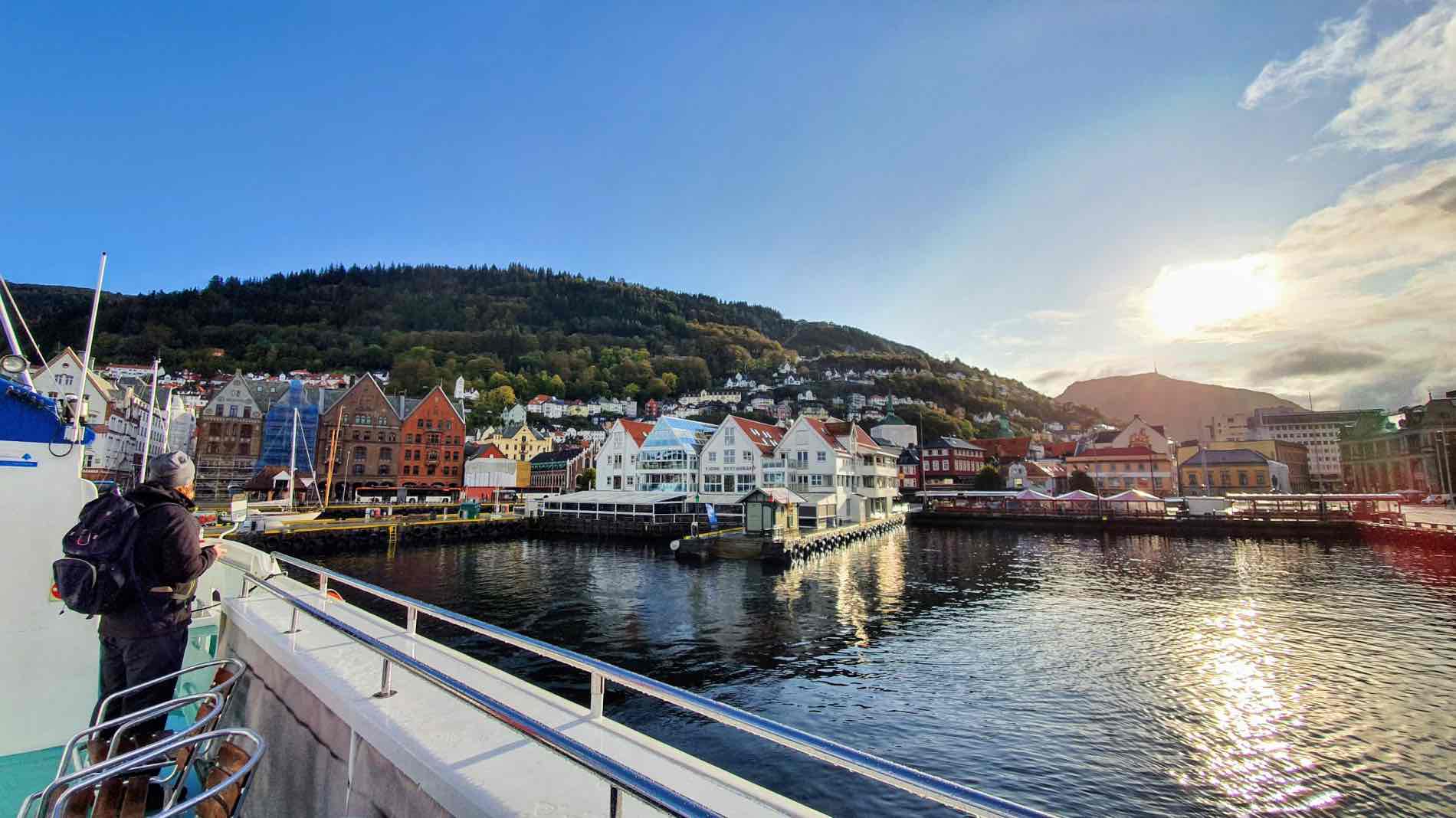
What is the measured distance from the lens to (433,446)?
73.7 metres

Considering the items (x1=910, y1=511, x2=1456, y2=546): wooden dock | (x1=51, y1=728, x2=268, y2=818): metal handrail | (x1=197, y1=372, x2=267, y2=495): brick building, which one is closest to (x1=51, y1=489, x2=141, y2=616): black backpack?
(x1=51, y1=728, x2=268, y2=818): metal handrail

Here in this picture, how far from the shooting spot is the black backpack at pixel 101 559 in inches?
143

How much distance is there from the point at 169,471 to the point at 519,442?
10491 centimetres

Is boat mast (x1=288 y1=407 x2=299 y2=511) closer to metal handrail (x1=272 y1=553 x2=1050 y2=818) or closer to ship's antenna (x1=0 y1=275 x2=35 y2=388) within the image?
ship's antenna (x1=0 y1=275 x2=35 y2=388)

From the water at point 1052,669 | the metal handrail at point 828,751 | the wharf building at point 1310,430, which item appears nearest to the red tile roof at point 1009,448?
the water at point 1052,669

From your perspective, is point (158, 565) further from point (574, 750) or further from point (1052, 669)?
point (1052, 669)

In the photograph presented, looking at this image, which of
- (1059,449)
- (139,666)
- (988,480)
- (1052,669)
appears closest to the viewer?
(139,666)

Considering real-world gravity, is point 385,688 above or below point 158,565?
below

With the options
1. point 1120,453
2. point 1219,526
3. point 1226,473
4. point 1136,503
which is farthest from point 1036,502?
point 1226,473

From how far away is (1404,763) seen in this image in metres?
10.4

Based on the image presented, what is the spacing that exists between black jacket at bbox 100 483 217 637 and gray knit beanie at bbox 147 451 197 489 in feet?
0.30

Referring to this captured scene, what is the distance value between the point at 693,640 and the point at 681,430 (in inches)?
1548

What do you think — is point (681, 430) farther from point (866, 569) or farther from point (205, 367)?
point (205, 367)

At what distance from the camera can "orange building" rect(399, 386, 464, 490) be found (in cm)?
7231
